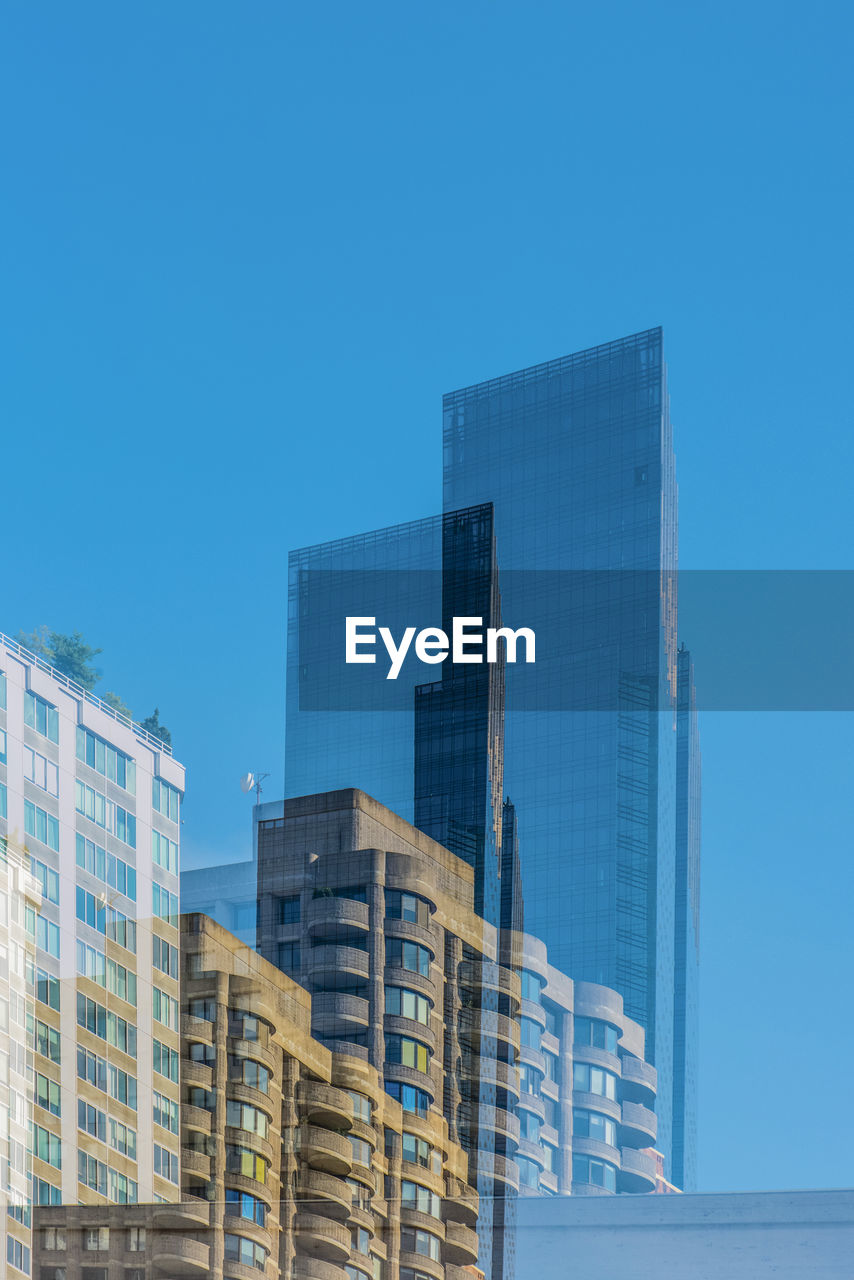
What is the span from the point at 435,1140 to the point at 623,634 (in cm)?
5853

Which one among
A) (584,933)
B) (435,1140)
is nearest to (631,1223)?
(435,1140)

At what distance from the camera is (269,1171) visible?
6850 cm

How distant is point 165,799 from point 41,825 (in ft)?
30.9

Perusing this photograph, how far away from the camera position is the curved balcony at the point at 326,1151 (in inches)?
2731

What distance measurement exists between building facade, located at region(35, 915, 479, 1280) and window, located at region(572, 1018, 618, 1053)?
37.5 meters

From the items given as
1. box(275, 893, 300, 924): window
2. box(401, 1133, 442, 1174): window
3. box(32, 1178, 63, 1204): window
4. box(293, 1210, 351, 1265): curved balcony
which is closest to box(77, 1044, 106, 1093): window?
box(32, 1178, 63, 1204): window

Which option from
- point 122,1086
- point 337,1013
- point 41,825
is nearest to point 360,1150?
point 337,1013

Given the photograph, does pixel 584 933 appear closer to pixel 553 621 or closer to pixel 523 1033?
pixel 523 1033

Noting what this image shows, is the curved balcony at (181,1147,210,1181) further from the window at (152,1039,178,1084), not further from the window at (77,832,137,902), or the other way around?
the window at (77,832,137,902)

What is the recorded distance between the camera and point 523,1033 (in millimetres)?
102312

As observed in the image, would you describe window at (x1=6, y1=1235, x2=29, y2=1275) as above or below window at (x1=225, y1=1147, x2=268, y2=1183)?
below

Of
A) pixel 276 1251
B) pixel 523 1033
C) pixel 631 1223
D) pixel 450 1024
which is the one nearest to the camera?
pixel 276 1251

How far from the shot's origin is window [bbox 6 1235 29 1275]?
2454 inches

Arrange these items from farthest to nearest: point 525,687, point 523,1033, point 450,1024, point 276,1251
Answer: point 525,687 → point 523,1033 → point 450,1024 → point 276,1251
